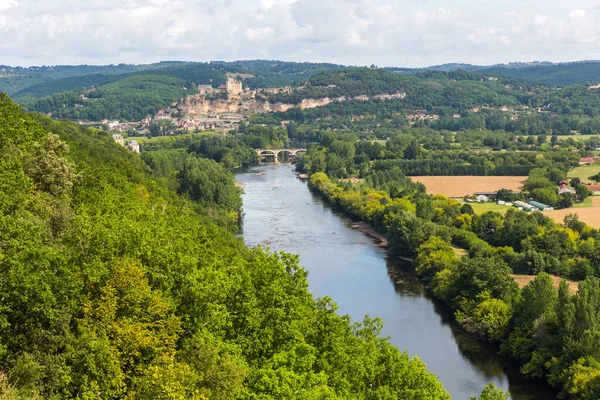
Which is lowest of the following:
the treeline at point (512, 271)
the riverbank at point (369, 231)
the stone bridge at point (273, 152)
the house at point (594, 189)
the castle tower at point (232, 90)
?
the stone bridge at point (273, 152)

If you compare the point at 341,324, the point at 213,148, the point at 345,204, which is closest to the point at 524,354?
the point at 341,324

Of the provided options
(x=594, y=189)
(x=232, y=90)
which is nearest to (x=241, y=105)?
(x=232, y=90)

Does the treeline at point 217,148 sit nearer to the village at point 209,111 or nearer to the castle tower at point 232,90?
the village at point 209,111

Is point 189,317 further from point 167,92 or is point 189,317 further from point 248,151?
point 167,92

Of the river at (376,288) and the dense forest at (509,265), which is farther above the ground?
the dense forest at (509,265)

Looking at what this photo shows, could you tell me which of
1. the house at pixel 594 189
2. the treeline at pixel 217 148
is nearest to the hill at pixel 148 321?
the house at pixel 594 189

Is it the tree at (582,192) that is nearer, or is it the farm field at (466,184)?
the tree at (582,192)
